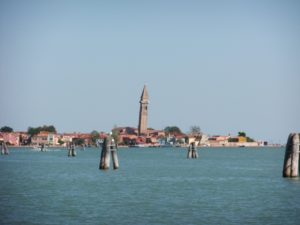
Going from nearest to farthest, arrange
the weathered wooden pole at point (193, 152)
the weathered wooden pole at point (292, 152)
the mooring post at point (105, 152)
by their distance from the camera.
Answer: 1. the weathered wooden pole at point (292, 152)
2. the mooring post at point (105, 152)
3. the weathered wooden pole at point (193, 152)

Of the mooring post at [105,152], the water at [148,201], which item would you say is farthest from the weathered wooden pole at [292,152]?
the mooring post at [105,152]

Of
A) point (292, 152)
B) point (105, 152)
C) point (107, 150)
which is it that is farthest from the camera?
point (105, 152)

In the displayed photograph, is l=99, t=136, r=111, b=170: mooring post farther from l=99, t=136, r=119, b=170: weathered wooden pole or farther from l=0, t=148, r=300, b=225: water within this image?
l=0, t=148, r=300, b=225: water

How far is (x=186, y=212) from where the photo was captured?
29406 mm

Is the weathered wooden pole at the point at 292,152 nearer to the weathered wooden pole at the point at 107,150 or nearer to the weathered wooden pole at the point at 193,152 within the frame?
the weathered wooden pole at the point at 107,150

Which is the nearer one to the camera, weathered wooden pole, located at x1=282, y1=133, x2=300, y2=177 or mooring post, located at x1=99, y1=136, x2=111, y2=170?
weathered wooden pole, located at x1=282, y1=133, x2=300, y2=177

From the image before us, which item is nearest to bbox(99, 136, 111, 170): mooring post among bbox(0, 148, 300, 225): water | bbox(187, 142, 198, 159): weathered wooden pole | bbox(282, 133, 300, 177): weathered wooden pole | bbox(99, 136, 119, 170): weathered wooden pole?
bbox(99, 136, 119, 170): weathered wooden pole

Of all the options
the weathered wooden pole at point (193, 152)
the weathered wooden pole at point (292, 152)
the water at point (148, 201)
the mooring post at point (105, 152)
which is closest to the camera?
the water at point (148, 201)

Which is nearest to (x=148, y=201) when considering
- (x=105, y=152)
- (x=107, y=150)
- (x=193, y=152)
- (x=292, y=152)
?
(x=292, y=152)

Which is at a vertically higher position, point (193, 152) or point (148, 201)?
point (193, 152)

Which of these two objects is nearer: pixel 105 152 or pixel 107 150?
pixel 107 150

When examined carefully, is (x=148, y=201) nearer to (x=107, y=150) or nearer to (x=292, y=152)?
(x=292, y=152)

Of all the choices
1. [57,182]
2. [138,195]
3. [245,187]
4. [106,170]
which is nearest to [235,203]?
[138,195]

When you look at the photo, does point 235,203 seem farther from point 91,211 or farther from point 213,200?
point 91,211
